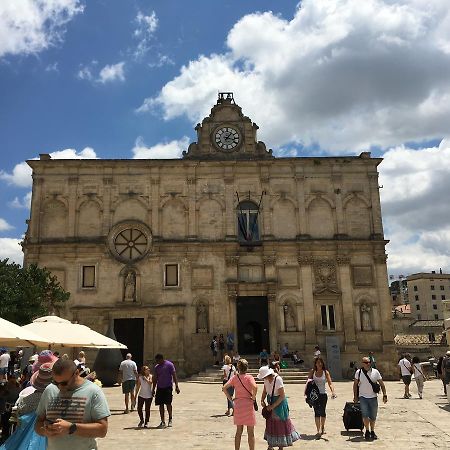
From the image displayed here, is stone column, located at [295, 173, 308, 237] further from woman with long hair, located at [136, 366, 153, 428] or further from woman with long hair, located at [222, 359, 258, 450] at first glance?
woman with long hair, located at [222, 359, 258, 450]

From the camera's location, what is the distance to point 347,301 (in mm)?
34344

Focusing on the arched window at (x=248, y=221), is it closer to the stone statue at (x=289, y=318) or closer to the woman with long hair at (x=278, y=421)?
the stone statue at (x=289, y=318)

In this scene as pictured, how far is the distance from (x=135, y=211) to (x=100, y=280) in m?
5.38

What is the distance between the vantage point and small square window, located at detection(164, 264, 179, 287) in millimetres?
34500

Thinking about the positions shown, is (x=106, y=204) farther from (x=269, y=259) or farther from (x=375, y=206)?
(x=375, y=206)

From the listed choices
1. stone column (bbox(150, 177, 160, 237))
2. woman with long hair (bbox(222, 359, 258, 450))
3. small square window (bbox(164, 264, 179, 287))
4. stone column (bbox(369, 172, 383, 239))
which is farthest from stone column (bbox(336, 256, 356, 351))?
woman with long hair (bbox(222, 359, 258, 450))

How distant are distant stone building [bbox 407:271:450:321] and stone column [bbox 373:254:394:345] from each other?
8030 cm

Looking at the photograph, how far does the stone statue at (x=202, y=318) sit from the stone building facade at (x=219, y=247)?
0.07 m

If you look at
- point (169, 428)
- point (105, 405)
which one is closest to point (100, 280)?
point (169, 428)

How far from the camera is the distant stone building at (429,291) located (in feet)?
358

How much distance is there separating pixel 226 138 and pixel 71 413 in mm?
33836

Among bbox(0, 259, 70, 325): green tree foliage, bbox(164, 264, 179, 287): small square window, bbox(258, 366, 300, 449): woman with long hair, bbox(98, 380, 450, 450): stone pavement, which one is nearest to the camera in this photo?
bbox(258, 366, 300, 449): woman with long hair

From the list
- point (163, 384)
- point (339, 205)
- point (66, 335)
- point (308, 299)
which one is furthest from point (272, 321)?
point (66, 335)

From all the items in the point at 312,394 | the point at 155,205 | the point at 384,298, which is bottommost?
the point at 312,394
